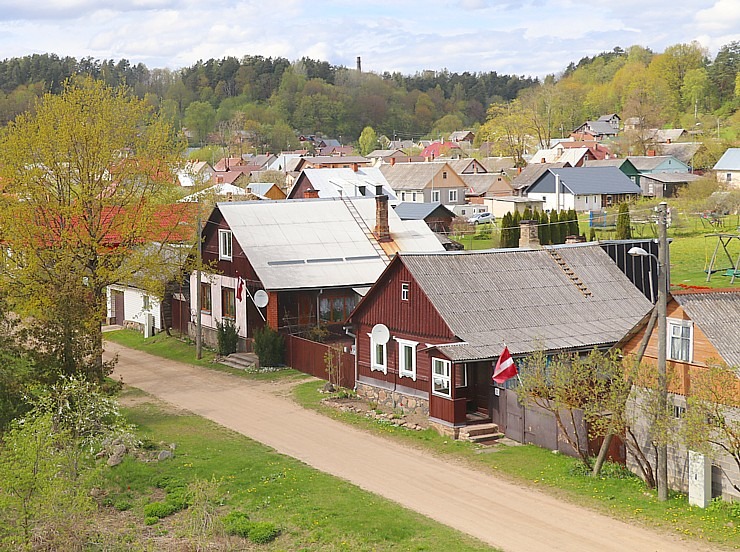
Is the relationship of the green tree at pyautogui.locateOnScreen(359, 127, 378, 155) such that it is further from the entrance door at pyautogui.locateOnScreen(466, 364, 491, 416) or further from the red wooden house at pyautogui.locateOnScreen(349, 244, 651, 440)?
the entrance door at pyautogui.locateOnScreen(466, 364, 491, 416)

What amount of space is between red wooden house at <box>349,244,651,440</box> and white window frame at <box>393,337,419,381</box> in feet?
0.11

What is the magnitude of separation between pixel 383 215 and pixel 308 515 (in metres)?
22.3

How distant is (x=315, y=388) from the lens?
107ft

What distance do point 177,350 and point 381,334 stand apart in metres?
14.2

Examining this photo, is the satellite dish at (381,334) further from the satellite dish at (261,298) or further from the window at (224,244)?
the window at (224,244)

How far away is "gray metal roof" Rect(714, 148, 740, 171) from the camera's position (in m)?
91.4

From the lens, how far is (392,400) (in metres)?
29.6

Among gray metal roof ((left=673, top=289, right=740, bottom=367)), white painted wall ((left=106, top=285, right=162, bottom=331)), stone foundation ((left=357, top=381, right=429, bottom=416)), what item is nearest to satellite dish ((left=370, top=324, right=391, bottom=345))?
stone foundation ((left=357, top=381, right=429, bottom=416))

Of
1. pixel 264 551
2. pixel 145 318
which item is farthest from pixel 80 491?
pixel 145 318

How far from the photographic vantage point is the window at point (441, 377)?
26.6 metres

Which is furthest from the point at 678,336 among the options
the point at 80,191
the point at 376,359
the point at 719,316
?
the point at 80,191

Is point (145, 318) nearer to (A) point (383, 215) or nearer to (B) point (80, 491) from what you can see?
(A) point (383, 215)

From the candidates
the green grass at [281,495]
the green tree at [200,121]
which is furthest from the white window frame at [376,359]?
the green tree at [200,121]

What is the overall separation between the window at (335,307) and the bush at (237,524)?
18.0 meters
